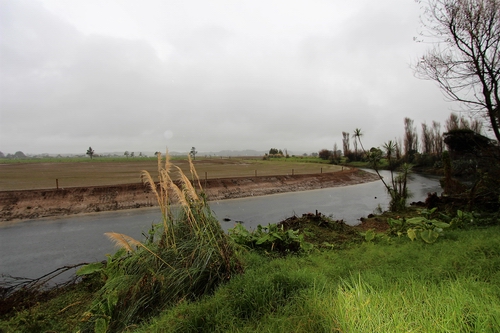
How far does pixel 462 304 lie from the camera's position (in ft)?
5.82

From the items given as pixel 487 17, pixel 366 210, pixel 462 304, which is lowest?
pixel 366 210

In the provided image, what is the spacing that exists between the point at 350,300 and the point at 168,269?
2382 mm

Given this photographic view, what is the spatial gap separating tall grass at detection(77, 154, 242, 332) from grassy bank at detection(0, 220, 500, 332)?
0.82ft

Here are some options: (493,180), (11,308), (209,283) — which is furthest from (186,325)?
(493,180)

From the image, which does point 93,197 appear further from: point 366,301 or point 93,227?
point 366,301

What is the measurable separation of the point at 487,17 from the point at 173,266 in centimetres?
993

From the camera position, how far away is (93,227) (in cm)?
1055

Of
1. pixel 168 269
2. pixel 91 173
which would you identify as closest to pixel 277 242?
pixel 168 269

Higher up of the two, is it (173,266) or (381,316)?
(381,316)

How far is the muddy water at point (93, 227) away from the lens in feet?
23.3

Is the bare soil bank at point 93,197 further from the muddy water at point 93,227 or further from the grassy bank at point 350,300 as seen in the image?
the grassy bank at point 350,300

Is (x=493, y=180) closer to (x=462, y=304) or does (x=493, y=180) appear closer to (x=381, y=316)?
(x=462, y=304)

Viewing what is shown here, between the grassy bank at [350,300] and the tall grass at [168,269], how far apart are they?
25 centimetres

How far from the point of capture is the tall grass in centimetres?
294
